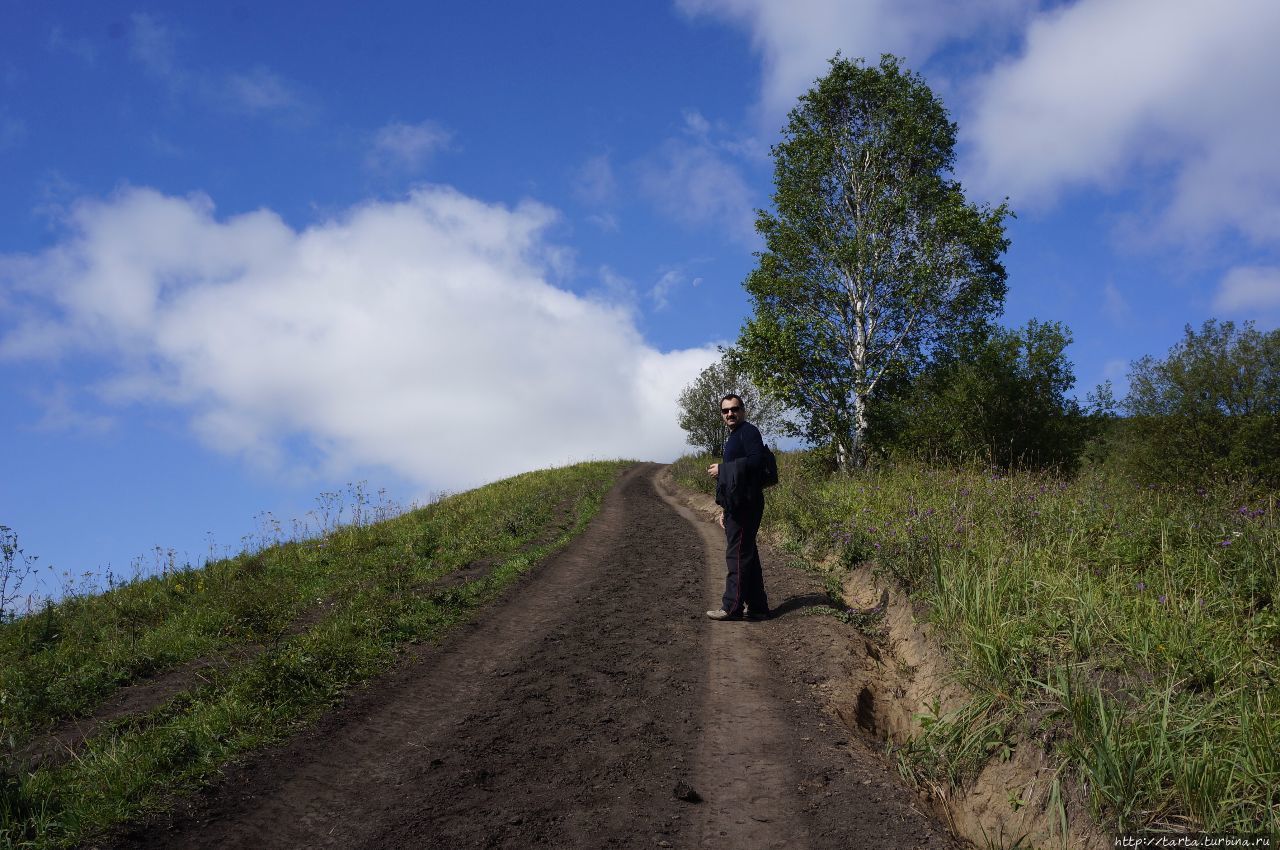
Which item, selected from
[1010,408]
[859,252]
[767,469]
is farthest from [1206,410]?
[767,469]

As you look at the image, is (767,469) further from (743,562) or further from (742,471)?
(743,562)

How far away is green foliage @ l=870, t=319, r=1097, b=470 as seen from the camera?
96.5 ft

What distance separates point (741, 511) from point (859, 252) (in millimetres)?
16125

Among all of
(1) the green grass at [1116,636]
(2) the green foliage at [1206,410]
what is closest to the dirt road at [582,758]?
(1) the green grass at [1116,636]

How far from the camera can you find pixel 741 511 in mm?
8531

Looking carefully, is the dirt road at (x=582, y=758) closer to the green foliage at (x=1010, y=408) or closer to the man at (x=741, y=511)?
the man at (x=741, y=511)

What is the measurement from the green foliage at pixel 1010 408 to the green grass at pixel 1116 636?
1890cm

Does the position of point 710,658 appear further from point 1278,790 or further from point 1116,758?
point 1278,790

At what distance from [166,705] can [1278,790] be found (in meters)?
8.38

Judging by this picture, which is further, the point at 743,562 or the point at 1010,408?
the point at 1010,408

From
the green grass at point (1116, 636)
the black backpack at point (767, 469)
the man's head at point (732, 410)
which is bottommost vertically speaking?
the green grass at point (1116, 636)

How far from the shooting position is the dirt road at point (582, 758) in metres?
4.25

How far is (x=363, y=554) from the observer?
13.6 metres

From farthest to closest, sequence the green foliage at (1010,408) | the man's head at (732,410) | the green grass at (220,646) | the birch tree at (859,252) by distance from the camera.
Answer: the green foliage at (1010,408), the birch tree at (859,252), the man's head at (732,410), the green grass at (220,646)
